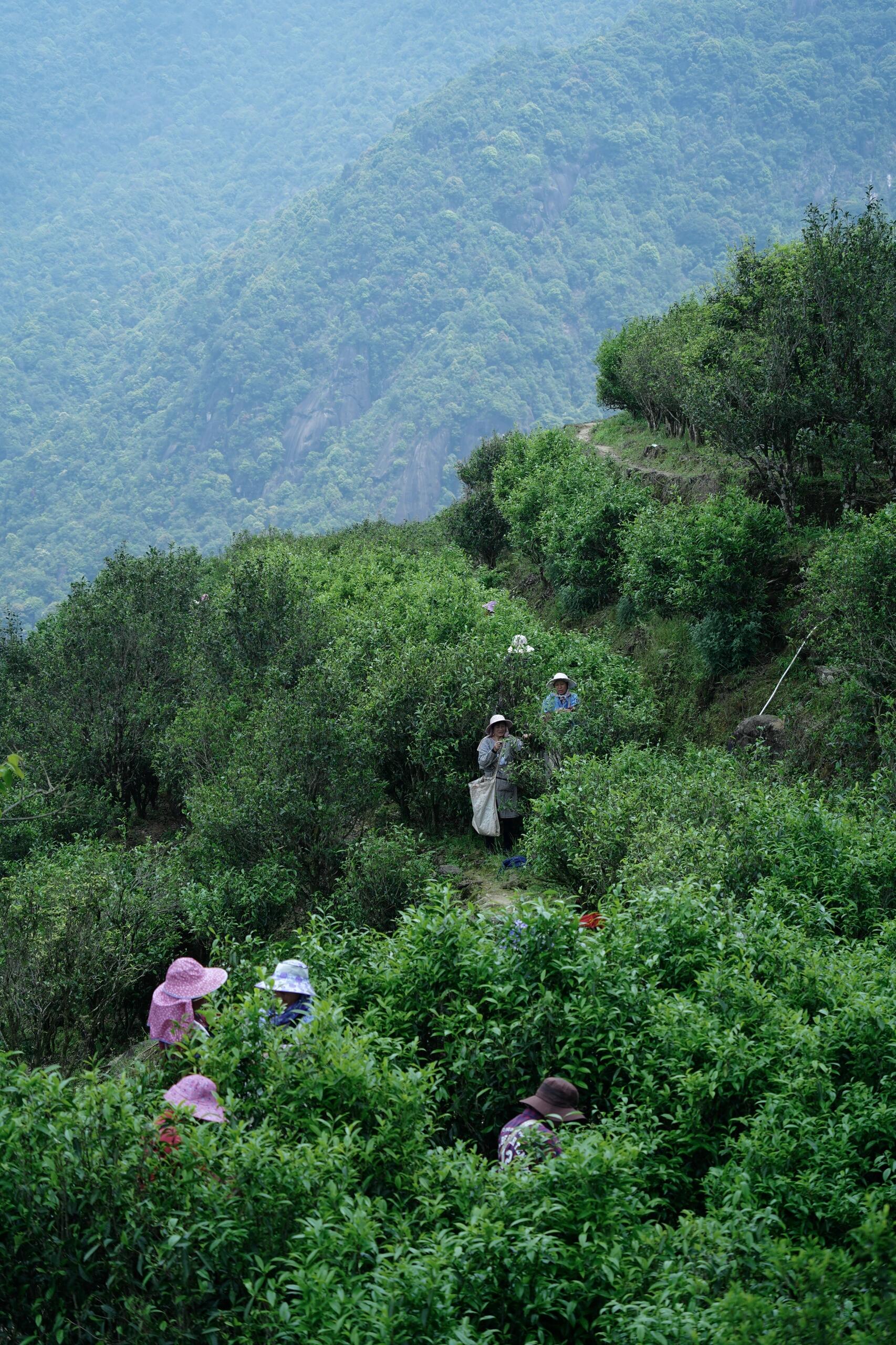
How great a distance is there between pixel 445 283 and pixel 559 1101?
131 meters

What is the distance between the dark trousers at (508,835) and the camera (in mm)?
11289

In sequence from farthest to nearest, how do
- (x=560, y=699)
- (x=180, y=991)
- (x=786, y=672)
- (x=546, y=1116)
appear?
→ 1. (x=786, y=672)
2. (x=560, y=699)
3. (x=180, y=991)
4. (x=546, y=1116)

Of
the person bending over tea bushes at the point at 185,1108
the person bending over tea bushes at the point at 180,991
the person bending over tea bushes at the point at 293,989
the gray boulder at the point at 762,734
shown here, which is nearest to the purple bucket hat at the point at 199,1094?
the person bending over tea bushes at the point at 185,1108

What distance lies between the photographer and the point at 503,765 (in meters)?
11.0

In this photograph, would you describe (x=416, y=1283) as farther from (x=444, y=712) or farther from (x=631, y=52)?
(x=631, y=52)

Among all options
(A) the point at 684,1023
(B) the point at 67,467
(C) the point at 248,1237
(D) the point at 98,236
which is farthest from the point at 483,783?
(D) the point at 98,236

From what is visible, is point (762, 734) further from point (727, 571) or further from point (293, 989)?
point (293, 989)

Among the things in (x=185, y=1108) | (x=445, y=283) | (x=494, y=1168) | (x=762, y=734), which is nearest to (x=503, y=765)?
(x=762, y=734)

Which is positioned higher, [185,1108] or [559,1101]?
[185,1108]

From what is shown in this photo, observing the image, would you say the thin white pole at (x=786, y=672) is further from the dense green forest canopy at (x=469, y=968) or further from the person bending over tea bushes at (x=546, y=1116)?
the person bending over tea bushes at (x=546, y=1116)

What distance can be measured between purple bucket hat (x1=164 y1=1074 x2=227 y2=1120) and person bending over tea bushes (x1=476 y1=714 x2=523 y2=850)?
5.86m

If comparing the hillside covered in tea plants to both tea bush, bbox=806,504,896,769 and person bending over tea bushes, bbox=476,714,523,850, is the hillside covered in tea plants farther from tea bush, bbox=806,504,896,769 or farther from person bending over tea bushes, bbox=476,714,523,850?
person bending over tea bushes, bbox=476,714,523,850

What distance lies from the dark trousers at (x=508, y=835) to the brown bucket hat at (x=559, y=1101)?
19.6 ft

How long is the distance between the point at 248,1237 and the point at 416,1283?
792 millimetres
